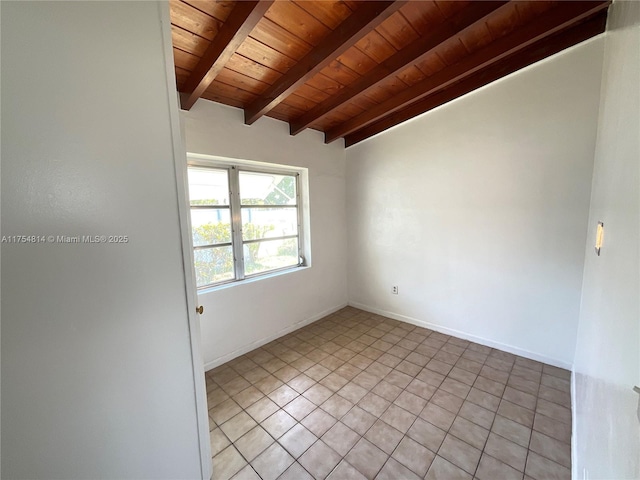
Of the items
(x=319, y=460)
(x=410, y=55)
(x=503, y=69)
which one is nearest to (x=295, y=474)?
(x=319, y=460)

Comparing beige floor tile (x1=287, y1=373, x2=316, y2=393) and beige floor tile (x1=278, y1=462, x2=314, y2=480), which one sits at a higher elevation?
beige floor tile (x1=287, y1=373, x2=316, y2=393)

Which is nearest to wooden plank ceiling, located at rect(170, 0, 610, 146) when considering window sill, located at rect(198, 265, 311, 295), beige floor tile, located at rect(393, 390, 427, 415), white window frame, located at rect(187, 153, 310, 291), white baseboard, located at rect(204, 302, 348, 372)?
white window frame, located at rect(187, 153, 310, 291)

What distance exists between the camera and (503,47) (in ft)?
6.22

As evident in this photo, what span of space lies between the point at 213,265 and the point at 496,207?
290 cm

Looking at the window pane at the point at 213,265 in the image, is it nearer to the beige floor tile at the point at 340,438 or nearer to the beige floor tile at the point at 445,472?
the beige floor tile at the point at 340,438

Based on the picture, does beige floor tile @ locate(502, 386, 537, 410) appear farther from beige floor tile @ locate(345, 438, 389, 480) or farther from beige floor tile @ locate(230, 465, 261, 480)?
beige floor tile @ locate(230, 465, 261, 480)

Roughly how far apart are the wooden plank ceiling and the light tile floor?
2454 mm

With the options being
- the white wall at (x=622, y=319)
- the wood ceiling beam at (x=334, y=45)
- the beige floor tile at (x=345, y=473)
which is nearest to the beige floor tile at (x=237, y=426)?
the beige floor tile at (x=345, y=473)

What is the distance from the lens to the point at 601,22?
6.12ft

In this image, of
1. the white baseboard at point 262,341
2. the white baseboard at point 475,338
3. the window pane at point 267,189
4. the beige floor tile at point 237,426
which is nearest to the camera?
the beige floor tile at point 237,426

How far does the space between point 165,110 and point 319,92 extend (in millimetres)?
1676

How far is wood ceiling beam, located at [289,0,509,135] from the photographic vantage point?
62.2 inches

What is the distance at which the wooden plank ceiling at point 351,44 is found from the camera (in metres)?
1.46

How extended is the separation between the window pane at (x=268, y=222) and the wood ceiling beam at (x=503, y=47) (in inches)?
59.3
